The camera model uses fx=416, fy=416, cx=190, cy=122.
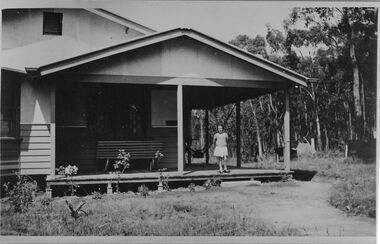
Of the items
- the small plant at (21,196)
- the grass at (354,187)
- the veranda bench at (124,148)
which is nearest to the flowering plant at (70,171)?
the small plant at (21,196)

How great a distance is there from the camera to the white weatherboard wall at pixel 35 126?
36.0 feet

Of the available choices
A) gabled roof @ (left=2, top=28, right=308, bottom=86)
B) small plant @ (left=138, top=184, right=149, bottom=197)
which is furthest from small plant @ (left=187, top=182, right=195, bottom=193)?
gabled roof @ (left=2, top=28, right=308, bottom=86)

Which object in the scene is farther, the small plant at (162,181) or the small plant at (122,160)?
→ the small plant at (122,160)

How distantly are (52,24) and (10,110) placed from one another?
354cm

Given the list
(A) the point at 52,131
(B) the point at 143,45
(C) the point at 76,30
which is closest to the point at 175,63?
(B) the point at 143,45

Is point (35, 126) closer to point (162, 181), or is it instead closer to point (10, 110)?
point (10, 110)

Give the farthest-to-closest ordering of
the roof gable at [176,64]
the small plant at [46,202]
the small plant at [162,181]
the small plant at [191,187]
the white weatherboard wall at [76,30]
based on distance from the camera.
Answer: the white weatherboard wall at [76,30] → the small plant at [162,181] → the roof gable at [176,64] → the small plant at [191,187] → the small plant at [46,202]

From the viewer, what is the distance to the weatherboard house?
34.1 feet

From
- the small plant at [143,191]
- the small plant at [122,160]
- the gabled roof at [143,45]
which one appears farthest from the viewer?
the small plant at [122,160]

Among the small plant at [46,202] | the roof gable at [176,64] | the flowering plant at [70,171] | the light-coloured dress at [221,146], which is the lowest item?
the small plant at [46,202]

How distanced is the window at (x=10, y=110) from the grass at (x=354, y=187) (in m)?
7.87

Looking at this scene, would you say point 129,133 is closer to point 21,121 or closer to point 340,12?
point 21,121

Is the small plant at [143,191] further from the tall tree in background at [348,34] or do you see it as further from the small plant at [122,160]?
the tall tree in background at [348,34]

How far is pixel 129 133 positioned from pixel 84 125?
141 cm
